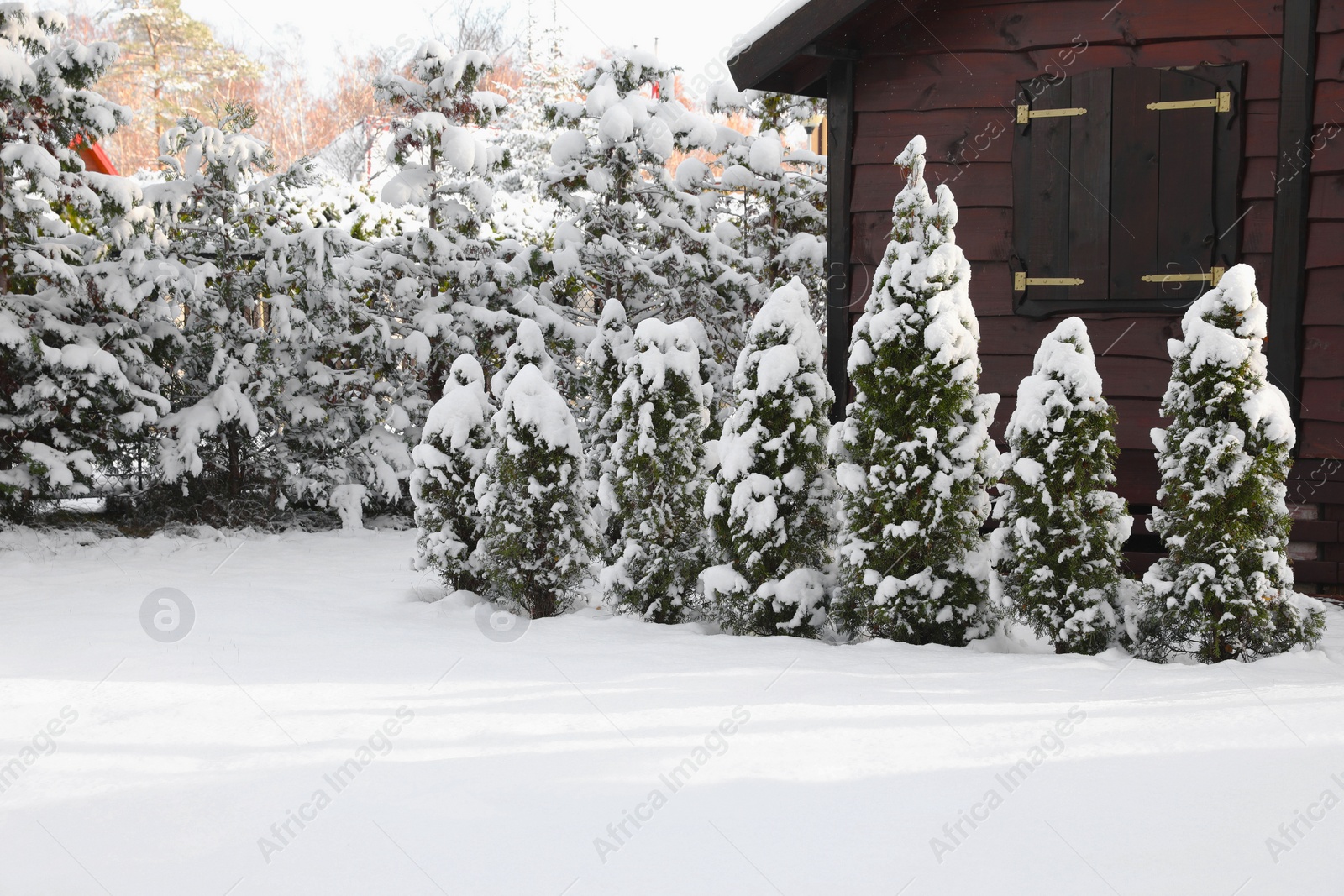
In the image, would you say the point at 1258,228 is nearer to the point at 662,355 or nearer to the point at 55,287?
the point at 662,355

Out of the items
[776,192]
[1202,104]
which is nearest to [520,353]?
[1202,104]

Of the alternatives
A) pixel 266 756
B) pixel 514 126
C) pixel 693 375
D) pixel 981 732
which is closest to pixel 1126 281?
pixel 693 375

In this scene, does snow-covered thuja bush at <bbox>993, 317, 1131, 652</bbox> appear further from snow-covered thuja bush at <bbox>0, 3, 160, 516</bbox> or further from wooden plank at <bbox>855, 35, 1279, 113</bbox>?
snow-covered thuja bush at <bbox>0, 3, 160, 516</bbox>

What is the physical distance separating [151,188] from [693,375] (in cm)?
581

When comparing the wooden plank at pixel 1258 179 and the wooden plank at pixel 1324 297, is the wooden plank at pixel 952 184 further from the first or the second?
the wooden plank at pixel 1324 297

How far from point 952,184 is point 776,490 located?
2.78 metres

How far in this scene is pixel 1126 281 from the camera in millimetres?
Answer: 6227

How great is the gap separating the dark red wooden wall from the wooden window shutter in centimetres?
10

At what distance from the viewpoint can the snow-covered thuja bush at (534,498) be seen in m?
5.73

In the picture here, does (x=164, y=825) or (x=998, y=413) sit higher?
(x=998, y=413)

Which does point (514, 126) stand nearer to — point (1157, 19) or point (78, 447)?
point (78, 447)

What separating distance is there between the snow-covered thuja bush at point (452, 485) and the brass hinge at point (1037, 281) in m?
3.57

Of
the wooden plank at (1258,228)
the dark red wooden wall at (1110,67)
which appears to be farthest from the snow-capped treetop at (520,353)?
the wooden plank at (1258,228)

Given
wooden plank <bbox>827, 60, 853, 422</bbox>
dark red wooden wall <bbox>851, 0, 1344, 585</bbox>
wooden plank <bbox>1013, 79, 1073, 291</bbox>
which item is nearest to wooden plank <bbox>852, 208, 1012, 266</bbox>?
dark red wooden wall <bbox>851, 0, 1344, 585</bbox>
